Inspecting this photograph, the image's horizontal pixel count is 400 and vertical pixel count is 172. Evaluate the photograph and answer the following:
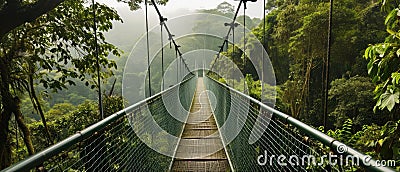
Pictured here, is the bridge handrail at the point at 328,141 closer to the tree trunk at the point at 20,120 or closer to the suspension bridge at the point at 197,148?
the suspension bridge at the point at 197,148

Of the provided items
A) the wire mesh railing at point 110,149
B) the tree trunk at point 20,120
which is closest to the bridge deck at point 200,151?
the wire mesh railing at point 110,149

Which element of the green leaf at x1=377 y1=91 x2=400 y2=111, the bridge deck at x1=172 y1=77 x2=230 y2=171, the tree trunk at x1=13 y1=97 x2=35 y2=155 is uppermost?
the green leaf at x1=377 y1=91 x2=400 y2=111

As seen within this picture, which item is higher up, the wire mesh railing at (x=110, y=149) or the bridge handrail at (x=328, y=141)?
the bridge handrail at (x=328, y=141)

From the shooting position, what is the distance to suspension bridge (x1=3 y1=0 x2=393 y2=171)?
2.71 ft

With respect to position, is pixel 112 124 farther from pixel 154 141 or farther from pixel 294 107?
pixel 294 107

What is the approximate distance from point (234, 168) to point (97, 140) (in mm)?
1481

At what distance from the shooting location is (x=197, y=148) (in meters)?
3.27

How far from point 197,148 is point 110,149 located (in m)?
2.03

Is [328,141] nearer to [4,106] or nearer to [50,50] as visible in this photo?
[50,50]

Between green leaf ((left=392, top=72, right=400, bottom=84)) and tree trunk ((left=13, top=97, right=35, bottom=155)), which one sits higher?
green leaf ((left=392, top=72, right=400, bottom=84))

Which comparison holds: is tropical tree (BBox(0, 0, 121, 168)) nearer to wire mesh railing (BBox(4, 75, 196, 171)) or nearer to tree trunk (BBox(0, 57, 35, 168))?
tree trunk (BBox(0, 57, 35, 168))

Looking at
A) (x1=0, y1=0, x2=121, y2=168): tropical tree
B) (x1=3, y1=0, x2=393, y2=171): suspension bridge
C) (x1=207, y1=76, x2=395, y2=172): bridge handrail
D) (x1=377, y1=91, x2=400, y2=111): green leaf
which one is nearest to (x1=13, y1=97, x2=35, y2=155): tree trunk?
(x1=0, y1=0, x2=121, y2=168): tropical tree

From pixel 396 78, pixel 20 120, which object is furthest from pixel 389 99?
pixel 20 120

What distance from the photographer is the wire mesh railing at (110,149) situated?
79 cm
